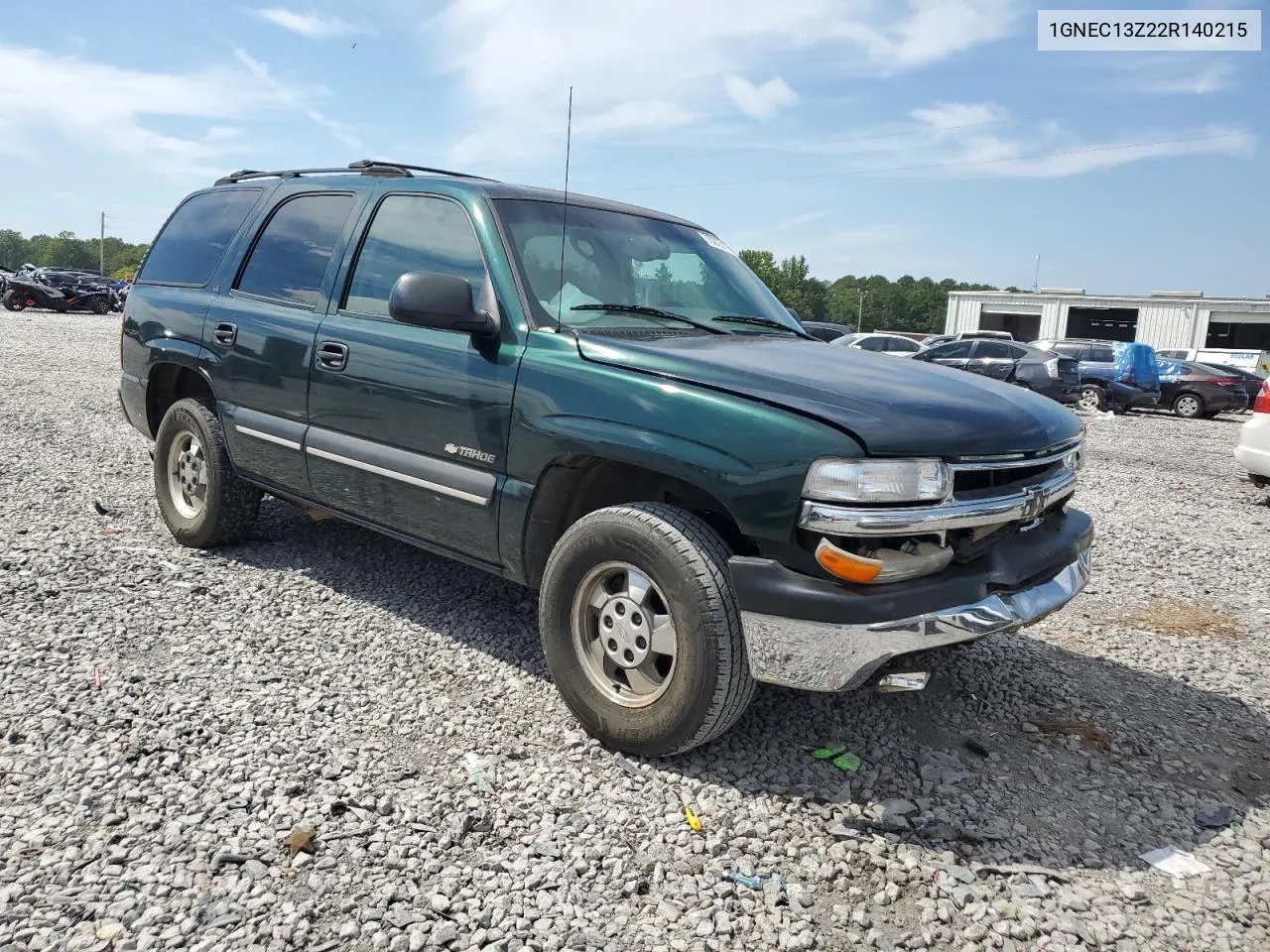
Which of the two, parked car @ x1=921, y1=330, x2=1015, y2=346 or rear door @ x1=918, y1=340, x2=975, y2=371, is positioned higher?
parked car @ x1=921, y1=330, x2=1015, y2=346

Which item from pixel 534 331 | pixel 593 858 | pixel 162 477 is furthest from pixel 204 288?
pixel 593 858

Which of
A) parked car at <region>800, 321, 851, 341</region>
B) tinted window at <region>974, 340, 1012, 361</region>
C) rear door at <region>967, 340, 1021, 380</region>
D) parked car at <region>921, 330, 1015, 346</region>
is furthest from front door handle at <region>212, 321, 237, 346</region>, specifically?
parked car at <region>921, 330, 1015, 346</region>

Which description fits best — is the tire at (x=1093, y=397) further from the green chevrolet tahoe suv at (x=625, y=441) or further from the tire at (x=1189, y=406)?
the green chevrolet tahoe suv at (x=625, y=441)

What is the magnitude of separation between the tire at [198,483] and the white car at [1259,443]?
7.94m

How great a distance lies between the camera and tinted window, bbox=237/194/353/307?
4.21 m

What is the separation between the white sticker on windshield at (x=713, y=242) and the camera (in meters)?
4.44

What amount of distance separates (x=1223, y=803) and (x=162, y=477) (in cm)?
519

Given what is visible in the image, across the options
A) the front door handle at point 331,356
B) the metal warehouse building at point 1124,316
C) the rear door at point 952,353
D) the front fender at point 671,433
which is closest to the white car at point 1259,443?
the front fender at point 671,433

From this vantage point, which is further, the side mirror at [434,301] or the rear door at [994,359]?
the rear door at [994,359]

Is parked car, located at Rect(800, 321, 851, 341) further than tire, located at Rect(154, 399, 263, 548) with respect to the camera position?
No

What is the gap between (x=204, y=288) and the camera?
4.81 m

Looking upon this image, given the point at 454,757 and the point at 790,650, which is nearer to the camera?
the point at 790,650

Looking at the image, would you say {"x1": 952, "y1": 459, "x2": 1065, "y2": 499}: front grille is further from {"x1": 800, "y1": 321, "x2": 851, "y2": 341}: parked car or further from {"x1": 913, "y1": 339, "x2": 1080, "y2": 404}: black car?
{"x1": 913, "y1": 339, "x2": 1080, "y2": 404}: black car

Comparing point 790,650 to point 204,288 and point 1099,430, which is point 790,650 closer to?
point 204,288
